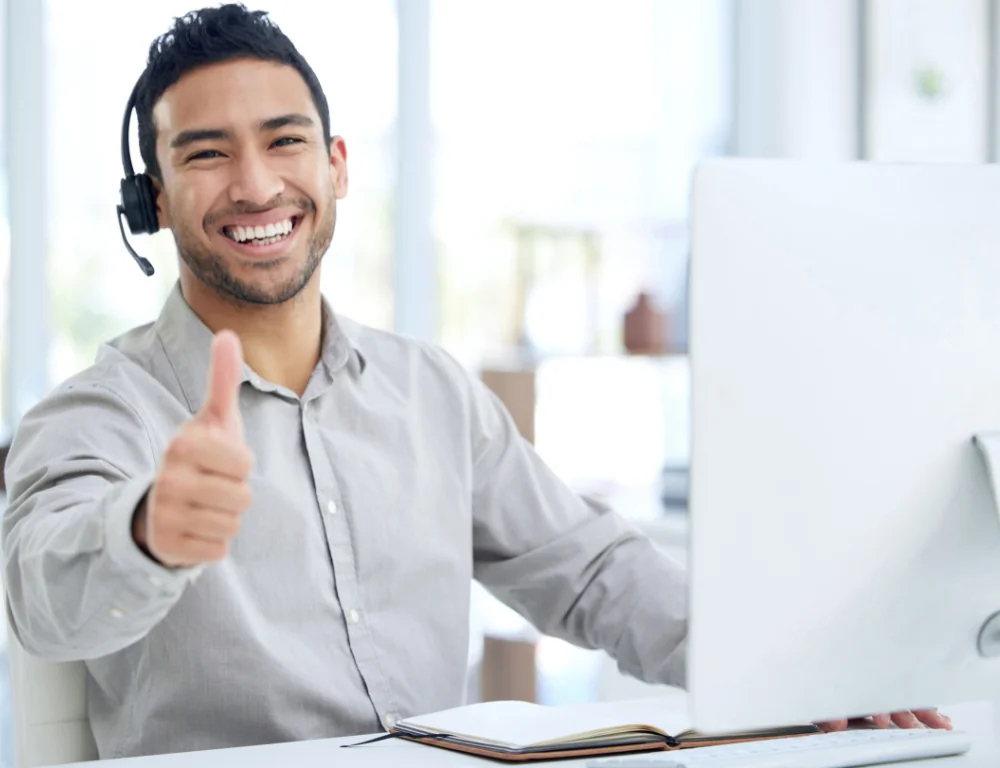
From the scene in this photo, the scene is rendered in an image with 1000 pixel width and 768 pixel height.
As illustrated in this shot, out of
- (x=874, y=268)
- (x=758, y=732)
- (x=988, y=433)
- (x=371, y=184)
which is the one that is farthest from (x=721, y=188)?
(x=371, y=184)

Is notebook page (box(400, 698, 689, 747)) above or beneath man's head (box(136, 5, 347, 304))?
beneath

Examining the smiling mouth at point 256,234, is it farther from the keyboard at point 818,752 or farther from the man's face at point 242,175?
the keyboard at point 818,752

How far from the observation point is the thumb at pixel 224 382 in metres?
0.85

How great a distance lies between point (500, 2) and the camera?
3.70 meters

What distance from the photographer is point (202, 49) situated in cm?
145

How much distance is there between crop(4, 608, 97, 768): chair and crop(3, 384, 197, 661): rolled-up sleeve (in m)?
0.07

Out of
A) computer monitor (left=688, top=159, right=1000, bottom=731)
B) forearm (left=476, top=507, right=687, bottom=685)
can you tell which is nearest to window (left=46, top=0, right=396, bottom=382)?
forearm (left=476, top=507, right=687, bottom=685)

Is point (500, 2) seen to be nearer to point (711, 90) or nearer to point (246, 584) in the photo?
point (711, 90)

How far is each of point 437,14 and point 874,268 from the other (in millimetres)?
3063

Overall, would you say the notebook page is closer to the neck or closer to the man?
the man

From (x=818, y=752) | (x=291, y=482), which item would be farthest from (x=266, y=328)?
(x=818, y=752)

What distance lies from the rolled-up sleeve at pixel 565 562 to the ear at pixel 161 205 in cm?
47

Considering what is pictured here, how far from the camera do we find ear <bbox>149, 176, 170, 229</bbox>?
1530 millimetres

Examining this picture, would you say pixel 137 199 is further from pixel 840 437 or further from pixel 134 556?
pixel 840 437
